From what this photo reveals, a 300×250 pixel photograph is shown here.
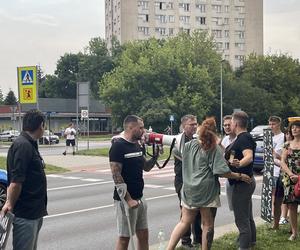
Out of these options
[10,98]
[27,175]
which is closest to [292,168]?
[27,175]

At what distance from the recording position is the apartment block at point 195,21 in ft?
350

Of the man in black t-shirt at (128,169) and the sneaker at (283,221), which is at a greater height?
the man in black t-shirt at (128,169)

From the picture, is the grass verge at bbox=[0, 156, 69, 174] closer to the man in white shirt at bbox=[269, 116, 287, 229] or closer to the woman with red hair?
the man in white shirt at bbox=[269, 116, 287, 229]

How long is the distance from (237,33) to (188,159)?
112m

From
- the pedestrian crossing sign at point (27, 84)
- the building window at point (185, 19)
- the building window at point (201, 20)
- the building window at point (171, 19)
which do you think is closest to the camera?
the pedestrian crossing sign at point (27, 84)

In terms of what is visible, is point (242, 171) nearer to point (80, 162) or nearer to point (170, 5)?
point (80, 162)

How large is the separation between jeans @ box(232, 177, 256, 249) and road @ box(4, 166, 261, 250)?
6.18ft

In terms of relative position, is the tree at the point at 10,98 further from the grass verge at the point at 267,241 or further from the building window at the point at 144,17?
the grass verge at the point at 267,241

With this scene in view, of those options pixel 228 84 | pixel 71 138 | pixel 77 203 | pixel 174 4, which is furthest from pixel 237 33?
pixel 77 203

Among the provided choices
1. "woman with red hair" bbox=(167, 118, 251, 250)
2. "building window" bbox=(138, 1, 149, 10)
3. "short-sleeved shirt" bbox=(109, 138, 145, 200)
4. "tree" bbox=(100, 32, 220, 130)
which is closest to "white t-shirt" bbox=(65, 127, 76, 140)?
"woman with red hair" bbox=(167, 118, 251, 250)

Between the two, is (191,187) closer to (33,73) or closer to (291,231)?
(291,231)

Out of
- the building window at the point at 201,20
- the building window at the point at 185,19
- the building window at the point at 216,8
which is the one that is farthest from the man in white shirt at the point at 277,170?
the building window at the point at 216,8

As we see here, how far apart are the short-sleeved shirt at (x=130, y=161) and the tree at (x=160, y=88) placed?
49484mm

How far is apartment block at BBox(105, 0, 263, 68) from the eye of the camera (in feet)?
350
